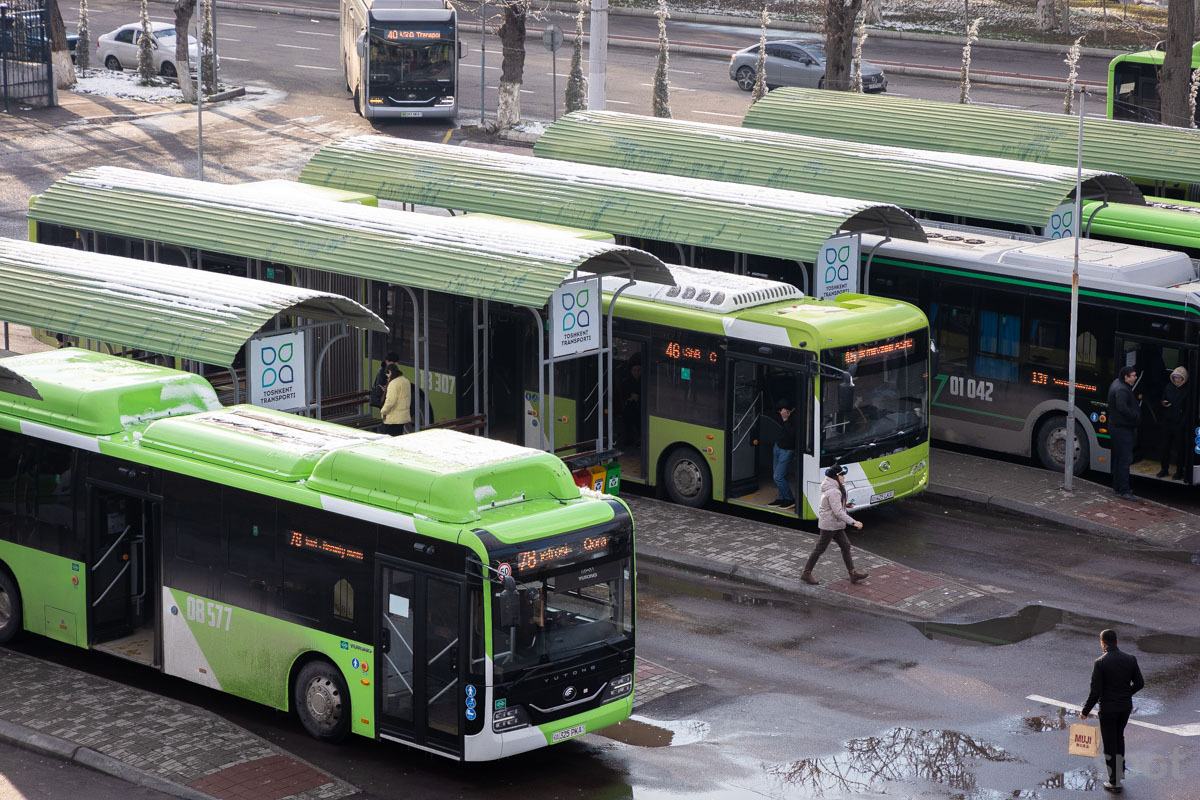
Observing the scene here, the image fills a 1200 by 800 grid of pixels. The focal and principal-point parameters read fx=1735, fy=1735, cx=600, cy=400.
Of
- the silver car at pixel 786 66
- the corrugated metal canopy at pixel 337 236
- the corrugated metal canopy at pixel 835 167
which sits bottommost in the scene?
the corrugated metal canopy at pixel 337 236

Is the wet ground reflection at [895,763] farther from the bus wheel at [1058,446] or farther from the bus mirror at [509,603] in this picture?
the bus wheel at [1058,446]

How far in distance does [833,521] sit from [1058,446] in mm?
6200

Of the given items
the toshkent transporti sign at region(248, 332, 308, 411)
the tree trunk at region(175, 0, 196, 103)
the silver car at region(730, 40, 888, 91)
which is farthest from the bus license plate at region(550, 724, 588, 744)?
the silver car at region(730, 40, 888, 91)

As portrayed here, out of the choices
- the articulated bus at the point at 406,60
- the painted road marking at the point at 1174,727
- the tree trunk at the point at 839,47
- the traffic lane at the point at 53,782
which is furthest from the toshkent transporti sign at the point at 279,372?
the articulated bus at the point at 406,60

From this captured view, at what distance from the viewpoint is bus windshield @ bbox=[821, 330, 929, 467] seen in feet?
63.8

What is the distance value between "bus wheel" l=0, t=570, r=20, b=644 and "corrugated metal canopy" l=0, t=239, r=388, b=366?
2860 mm

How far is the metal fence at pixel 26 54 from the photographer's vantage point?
4175cm

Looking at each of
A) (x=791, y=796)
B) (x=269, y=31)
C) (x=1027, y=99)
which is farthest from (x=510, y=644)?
(x=269, y=31)

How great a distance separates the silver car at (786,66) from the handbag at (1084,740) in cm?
3501

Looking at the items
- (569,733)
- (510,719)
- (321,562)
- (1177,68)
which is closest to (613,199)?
(321,562)

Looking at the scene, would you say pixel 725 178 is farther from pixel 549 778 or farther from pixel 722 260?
pixel 549 778

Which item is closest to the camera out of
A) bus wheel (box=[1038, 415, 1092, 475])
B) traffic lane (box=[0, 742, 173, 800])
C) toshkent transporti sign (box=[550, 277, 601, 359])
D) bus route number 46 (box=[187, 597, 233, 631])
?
traffic lane (box=[0, 742, 173, 800])

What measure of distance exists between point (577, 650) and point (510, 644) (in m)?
0.63

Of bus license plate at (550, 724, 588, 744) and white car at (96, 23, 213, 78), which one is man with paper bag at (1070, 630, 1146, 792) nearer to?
bus license plate at (550, 724, 588, 744)
